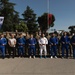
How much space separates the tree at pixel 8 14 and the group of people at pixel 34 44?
184ft

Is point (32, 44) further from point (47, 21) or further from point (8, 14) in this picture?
point (8, 14)

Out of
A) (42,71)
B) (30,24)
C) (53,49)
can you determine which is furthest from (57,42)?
(30,24)

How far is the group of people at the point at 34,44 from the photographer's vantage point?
1713 cm

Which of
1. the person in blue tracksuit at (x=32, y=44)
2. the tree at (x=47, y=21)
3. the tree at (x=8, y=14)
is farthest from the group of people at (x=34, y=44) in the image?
Answer: the tree at (x=8, y=14)

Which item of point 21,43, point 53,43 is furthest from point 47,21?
point 21,43

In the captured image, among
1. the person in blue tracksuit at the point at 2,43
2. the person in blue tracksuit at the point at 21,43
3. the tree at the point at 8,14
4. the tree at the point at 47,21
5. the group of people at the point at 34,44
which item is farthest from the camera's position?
the tree at the point at 8,14

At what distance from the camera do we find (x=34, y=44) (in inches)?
683

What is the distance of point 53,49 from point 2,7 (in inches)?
2442

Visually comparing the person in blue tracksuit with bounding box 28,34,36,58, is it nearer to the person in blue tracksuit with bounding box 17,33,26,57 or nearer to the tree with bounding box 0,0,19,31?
the person in blue tracksuit with bounding box 17,33,26,57

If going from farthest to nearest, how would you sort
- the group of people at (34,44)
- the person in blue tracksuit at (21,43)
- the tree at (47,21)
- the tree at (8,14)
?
the tree at (8,14), the tree at (47,21), the person in blue tracksuit at (21,43), the group of people at (34,44)

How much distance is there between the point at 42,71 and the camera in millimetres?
12117

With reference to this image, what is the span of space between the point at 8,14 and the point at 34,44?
6103cm

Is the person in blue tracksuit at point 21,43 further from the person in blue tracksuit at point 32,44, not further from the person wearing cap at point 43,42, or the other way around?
the person wearing cap at point 43,42

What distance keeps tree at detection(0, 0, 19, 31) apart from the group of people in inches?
2208
